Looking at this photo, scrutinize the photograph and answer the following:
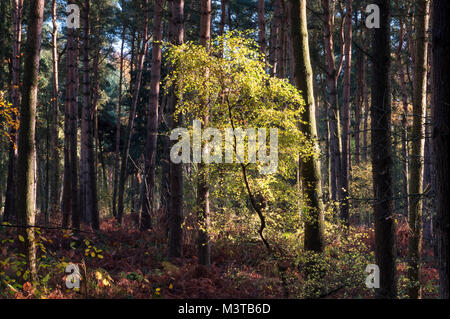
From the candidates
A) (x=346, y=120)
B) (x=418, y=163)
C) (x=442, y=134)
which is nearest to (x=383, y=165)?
(x=442, y=134)

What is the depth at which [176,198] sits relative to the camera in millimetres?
9852

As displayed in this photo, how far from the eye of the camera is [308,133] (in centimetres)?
819

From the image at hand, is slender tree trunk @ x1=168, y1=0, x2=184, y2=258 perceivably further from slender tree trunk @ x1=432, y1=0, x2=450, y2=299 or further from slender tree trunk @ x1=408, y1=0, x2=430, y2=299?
slender tree trunk @ x1=432, y1=0, x2=450, y2=299

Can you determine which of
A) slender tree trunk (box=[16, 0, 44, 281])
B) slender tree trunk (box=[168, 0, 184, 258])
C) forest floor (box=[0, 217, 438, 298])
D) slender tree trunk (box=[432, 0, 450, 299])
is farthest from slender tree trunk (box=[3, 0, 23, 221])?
slender tree trunk (box=[432, 0, 450, 299])

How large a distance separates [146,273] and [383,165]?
5.87m

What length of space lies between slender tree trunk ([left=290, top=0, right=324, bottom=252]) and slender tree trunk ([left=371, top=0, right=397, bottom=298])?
5.27 ft

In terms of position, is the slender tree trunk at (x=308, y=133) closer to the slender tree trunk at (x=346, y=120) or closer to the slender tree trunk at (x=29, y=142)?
the slender tree trunk at (x=29, y=142)

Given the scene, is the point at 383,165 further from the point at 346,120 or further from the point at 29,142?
the point at 346,120

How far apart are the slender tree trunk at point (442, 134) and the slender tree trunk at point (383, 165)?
1.69 meters

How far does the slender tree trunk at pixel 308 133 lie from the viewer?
8.05 meters

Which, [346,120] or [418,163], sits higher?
[346,120]

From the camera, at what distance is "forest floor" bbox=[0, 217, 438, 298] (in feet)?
21.0
